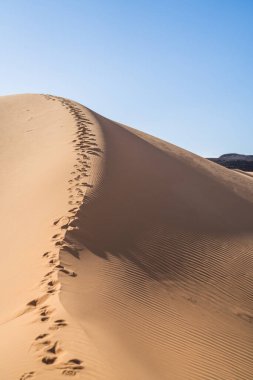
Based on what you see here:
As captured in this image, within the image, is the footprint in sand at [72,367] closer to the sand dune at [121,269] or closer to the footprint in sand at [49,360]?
the sand dune at [121,269]

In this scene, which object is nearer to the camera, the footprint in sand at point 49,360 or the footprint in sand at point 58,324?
the footprint in sand at point 49,360

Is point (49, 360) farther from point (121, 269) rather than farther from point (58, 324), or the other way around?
point (121, 269)

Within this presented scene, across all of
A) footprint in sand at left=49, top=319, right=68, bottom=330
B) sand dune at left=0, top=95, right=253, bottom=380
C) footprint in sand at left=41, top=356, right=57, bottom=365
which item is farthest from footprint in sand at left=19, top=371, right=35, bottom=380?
footprint in sand at left=49, top=319, right=68, bottom=330

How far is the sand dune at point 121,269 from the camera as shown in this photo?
3.88 meters

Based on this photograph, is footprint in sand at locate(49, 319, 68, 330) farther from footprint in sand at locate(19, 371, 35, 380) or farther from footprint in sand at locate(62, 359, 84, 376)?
footprint in sand at locate(19, 371, 35, 380)

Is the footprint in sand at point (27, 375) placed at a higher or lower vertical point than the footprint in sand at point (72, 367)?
lower

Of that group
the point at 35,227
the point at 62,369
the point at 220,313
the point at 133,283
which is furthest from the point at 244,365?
the point at 35,227

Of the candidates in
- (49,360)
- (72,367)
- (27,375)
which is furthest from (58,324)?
(27,375)

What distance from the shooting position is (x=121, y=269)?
596cm

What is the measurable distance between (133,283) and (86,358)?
2.15 m

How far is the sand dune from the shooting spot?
3.88m

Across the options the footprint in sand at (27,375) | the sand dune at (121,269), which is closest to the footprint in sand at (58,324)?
the sand dune at (121,269)

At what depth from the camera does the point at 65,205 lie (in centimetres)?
811

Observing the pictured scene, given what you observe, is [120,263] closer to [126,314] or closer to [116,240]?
[116,240]
